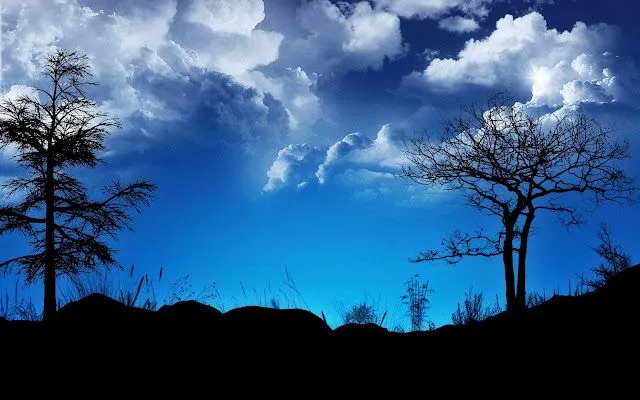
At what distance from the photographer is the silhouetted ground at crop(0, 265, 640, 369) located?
4.11 metres

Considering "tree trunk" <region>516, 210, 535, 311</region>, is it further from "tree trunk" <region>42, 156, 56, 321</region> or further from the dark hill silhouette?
"tree trunk" <region>42, 156, 56, 321</region>

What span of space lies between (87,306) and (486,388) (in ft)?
11.3

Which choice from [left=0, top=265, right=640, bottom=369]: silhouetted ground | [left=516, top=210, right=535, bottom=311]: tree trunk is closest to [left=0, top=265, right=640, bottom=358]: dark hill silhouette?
[left=0, top=265, right=640, bottom=369]: silhouetted ground

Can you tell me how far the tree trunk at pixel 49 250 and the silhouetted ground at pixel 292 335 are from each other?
29.4 feet

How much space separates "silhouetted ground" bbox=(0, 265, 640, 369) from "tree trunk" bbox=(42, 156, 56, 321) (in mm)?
8951

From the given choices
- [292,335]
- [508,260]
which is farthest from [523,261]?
[292,335]

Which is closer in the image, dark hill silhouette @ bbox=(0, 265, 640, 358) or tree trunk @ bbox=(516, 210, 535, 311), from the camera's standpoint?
dark hill silhouette @ bbox=(0, 265, 640, 358)

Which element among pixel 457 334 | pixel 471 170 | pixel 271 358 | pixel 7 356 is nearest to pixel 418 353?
pixel 457 334

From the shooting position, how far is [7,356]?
405cm

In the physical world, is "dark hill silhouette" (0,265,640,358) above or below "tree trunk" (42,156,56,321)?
below

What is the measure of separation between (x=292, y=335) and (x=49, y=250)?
1107cm

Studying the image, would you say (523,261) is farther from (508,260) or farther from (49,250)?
(49,250)

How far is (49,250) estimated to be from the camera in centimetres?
1318

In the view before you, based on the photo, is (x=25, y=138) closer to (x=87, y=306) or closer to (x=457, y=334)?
(x=87, y=306)
